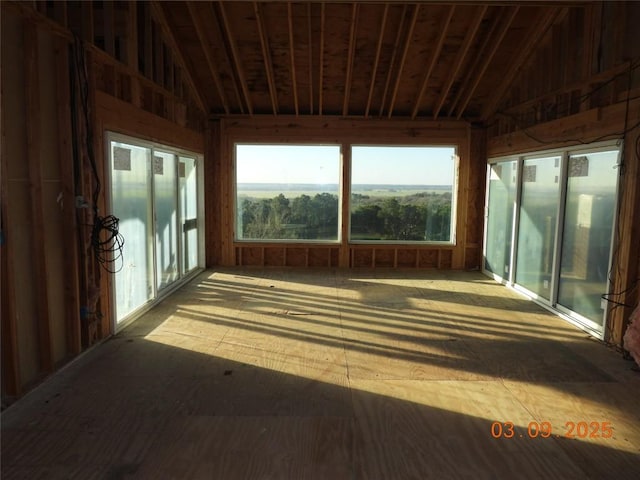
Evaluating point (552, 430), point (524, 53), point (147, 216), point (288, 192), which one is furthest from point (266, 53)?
point (552, 430)

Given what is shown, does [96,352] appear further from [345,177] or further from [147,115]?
[345,177]

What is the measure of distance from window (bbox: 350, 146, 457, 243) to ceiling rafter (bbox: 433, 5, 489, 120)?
98 centimetres

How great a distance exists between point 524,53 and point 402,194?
3251mm

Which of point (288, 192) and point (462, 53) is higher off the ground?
point (462, 53)

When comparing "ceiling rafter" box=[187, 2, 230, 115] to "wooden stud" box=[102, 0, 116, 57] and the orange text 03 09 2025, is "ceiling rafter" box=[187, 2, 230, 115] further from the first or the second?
the orange text 03 09 2025

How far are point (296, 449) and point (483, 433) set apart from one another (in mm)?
1285

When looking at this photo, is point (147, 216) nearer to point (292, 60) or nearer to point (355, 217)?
point (292, 60)

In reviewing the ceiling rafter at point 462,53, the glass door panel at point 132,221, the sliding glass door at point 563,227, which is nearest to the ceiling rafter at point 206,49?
the glass door panel at point 132,221

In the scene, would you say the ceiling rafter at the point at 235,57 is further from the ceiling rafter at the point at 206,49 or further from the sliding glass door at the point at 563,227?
the sliding glass door at the point at 563,227

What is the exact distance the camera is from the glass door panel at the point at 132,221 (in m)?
5.13

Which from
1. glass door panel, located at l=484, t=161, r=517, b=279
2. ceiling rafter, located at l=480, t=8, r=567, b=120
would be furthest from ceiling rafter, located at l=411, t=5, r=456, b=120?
glass door panel, located at l=484, t=161, r=517, b=279

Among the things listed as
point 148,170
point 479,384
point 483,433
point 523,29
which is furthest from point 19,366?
point 523,29

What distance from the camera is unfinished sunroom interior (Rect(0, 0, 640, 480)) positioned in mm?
3141

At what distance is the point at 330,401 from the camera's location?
357 centimetres
